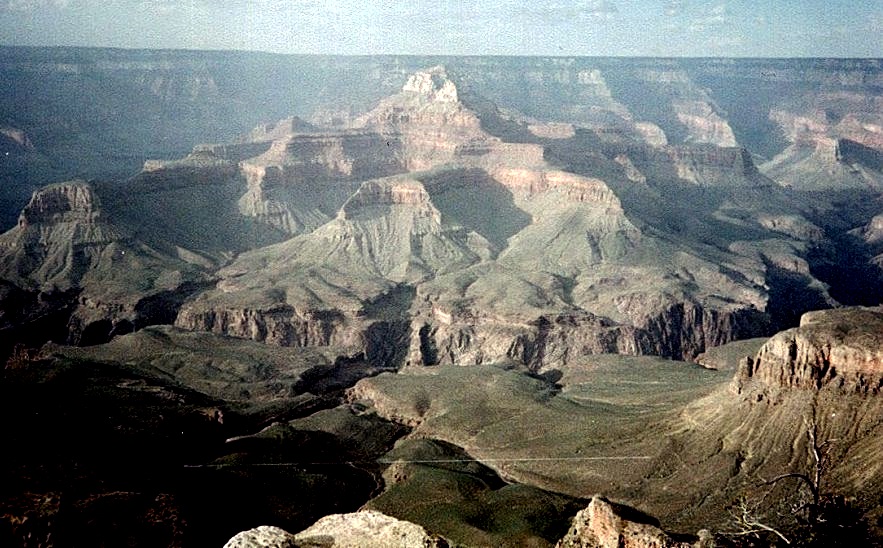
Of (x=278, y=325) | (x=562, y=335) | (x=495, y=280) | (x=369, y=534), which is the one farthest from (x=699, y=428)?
(x=278, y=325)

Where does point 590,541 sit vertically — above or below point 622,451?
above

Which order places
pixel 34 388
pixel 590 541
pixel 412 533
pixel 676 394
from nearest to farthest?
pixel 412 533 < pixel 590 541 < pixel 34 388 < pixel 676 394

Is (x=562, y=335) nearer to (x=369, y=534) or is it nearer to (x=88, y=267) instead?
(x=88, y=267)

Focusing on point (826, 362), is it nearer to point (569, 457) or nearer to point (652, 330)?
point (569, 457)

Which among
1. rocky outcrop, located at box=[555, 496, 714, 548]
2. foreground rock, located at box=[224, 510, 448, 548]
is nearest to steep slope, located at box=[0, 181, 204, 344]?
rocky outcrop, located at box=[555, 496, 714, 548]

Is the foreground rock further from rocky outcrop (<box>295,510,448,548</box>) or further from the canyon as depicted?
the canyon

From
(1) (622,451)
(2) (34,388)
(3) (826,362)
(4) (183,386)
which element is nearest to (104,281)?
(4) (183,386)
